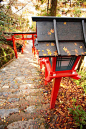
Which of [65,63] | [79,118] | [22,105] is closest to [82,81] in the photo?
[79,118]

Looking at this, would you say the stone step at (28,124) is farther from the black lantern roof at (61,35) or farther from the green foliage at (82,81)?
the green foliage at (82,81)

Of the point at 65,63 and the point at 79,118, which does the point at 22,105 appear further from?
the point at 65,63

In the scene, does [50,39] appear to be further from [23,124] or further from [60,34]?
[23,124]

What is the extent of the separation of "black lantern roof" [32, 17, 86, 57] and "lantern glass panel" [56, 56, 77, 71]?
16.8 inches

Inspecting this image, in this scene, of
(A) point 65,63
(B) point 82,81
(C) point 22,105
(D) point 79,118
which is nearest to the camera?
(A) point 65,63

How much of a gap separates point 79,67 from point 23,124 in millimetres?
4918

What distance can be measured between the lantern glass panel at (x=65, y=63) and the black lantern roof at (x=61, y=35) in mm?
426

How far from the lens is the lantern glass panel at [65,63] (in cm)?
180

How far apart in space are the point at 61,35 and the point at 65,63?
776mm

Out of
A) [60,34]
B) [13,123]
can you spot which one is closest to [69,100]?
[13,123]

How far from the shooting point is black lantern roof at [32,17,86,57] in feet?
4.44

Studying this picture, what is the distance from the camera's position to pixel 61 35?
1.42m

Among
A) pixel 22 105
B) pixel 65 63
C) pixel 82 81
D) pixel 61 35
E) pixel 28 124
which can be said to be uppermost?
pixel 61 35

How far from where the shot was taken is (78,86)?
441 centimetres
